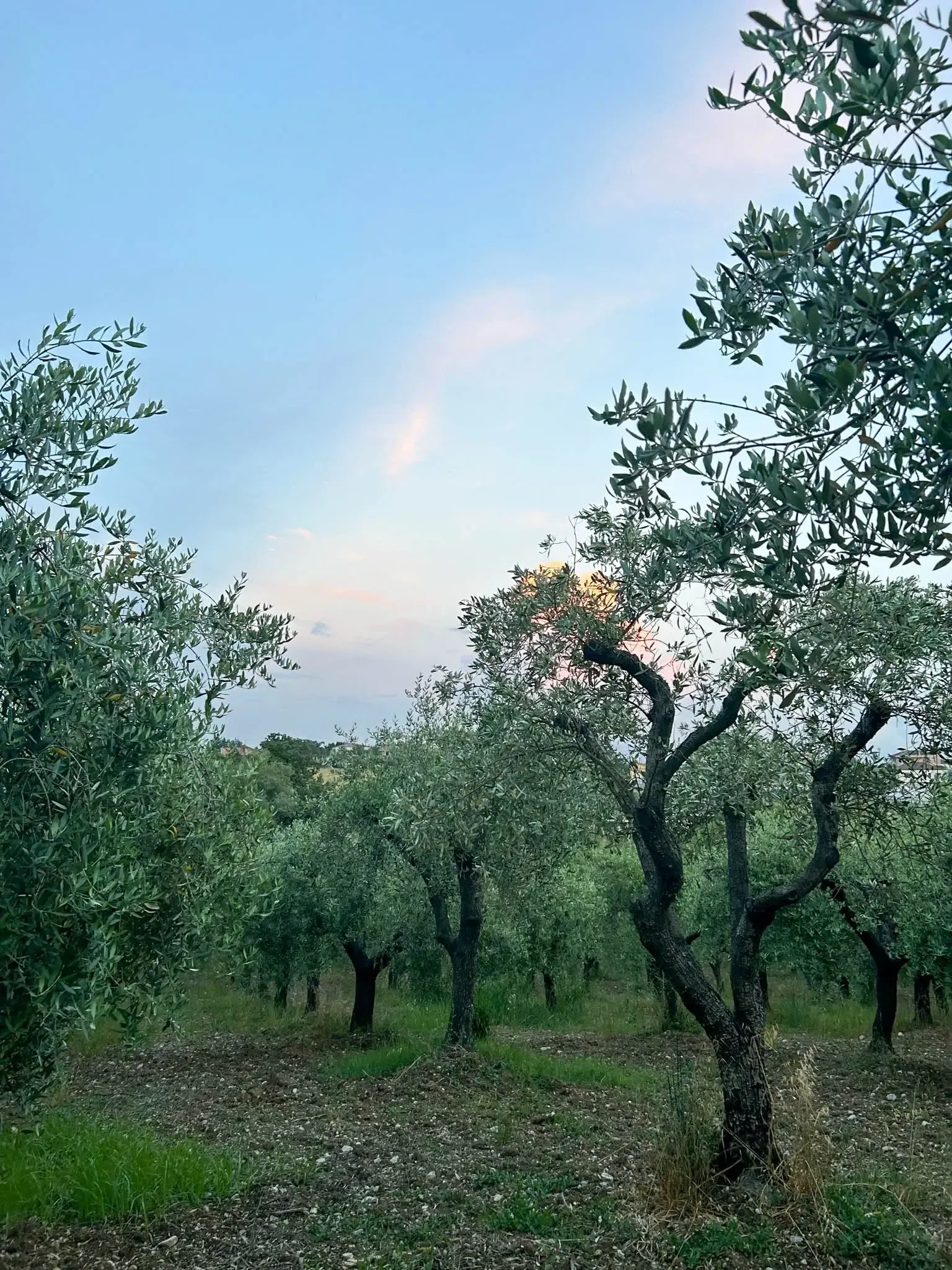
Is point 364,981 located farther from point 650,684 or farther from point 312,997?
point 650,684

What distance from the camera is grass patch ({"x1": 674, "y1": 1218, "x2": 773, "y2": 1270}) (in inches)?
264

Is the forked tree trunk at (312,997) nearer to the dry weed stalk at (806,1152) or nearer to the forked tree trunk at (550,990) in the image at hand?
the forked tree trunk at (550,990)

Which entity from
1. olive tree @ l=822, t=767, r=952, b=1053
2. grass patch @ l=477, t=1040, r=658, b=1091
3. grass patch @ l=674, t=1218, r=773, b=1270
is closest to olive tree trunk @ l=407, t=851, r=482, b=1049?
grass patch @ l=477, t=1040, r=658, b=1091

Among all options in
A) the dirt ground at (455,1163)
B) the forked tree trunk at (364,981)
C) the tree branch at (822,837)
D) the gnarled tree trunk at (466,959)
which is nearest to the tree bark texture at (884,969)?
the dirt ground at (455,1163)

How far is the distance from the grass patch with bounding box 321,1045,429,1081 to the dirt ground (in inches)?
8.5

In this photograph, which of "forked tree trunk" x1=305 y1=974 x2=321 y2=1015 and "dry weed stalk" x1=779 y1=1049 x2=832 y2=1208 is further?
"forked tree trunk" x1=305 y1=974 x2=321 y2=1015

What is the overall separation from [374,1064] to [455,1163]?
19.3ft

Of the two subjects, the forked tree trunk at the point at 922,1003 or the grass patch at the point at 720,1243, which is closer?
the grass patch at the point at 720,1243

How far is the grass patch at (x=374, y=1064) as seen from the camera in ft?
48.3

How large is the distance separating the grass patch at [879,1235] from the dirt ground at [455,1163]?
0.58ft

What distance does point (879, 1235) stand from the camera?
6883 mm

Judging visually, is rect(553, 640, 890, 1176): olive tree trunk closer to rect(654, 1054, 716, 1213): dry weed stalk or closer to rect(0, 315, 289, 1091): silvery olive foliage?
rect(654, 1054, 716, 1213): dry weed stalk

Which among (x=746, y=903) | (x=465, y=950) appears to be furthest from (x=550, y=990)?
(x=746, y=903)

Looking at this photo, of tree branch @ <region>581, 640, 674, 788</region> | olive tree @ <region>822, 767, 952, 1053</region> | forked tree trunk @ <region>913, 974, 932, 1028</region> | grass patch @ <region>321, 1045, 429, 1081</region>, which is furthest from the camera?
forked tree trunk @ <region>913, 974, 932, 1028</region>
